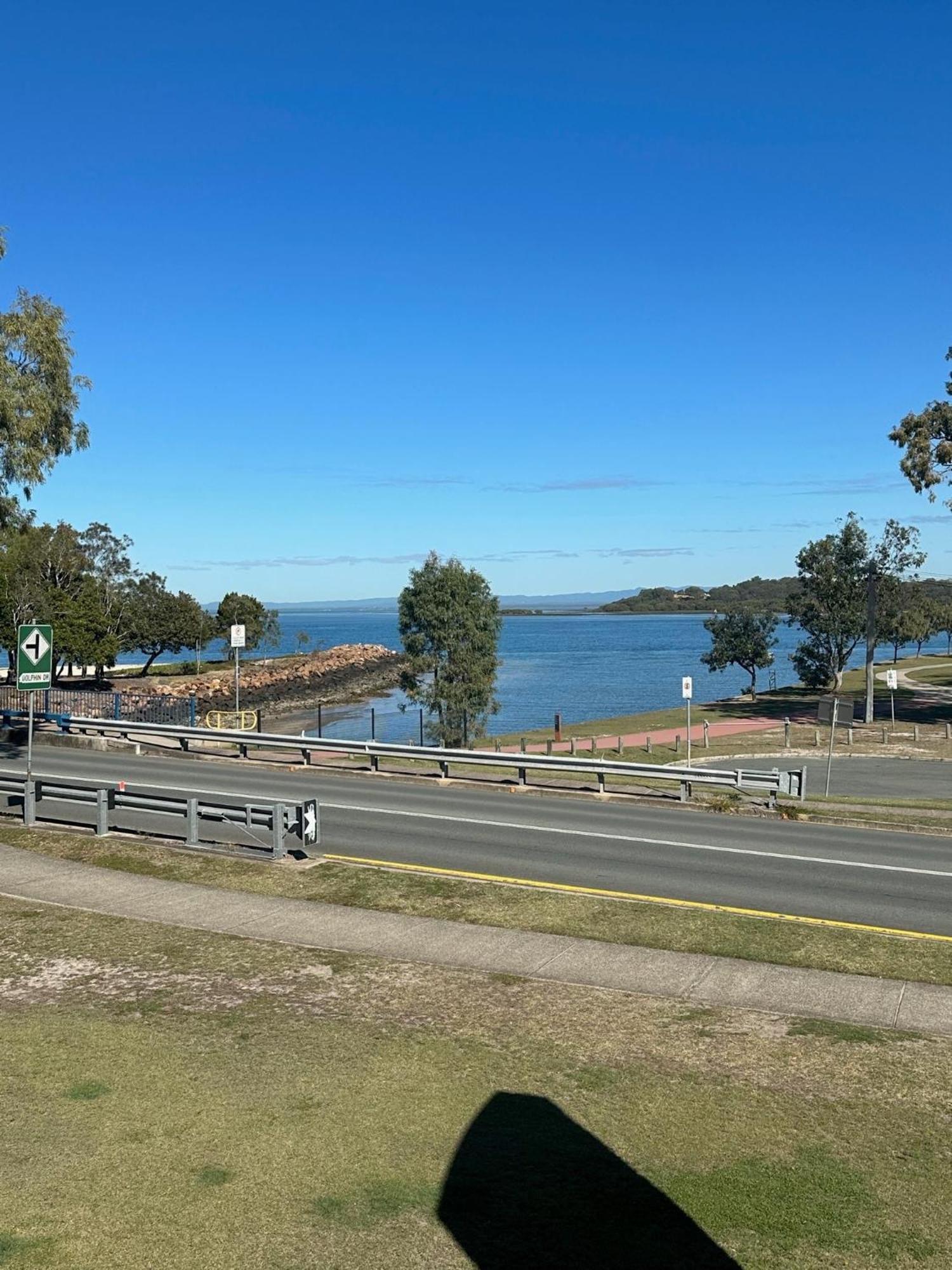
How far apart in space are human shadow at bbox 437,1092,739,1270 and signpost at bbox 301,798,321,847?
8.75 m

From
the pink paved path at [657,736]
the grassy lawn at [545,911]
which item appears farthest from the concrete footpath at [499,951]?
the pink paved path at [657,736]

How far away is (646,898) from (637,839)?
412 centimetres

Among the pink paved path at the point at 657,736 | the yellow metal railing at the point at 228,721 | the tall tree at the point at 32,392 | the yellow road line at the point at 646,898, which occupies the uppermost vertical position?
the tall tree at the point at 32,392

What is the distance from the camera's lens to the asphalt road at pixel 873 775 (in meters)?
29.5

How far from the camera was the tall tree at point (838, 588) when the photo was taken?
62.3m

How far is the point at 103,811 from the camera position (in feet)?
54.7

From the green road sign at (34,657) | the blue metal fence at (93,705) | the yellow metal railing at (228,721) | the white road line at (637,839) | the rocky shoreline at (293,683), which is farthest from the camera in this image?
the rocky shoreline at (293,683)

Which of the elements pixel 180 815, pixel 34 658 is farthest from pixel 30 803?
pixel 180 815

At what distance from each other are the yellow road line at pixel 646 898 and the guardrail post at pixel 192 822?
193cm

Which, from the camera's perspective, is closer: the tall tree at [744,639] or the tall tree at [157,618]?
the tall tree at [744,639]

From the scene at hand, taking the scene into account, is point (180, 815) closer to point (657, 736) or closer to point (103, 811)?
point (103, 811)

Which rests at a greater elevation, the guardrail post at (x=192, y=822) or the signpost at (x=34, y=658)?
the signpost at (x=34, y=658)

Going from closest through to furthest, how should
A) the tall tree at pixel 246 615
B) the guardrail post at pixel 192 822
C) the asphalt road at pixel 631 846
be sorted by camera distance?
the asphalt road at pixel 631 846
the guardrail post at pixel 192 822
the tall tree at pixel 246 615

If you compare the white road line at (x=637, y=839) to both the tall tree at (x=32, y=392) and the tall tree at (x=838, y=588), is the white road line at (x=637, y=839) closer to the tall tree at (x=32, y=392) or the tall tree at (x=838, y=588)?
the tall tree at (x=32, y=392)
